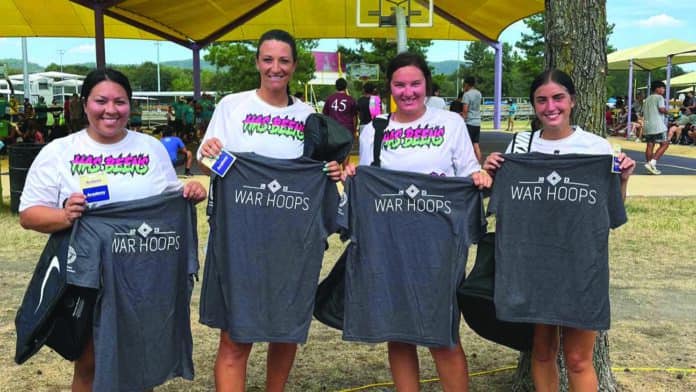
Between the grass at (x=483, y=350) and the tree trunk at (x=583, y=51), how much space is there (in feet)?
2.97

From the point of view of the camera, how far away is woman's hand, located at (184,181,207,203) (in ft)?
9.41

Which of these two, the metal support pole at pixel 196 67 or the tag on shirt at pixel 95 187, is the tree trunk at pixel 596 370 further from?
the metal support pole at pixel 196 67

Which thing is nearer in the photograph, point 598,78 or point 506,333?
point 506,333

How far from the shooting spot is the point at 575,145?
9.52 feet

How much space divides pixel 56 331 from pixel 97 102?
3.15 feet

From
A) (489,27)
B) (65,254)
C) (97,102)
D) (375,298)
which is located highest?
(489,27)

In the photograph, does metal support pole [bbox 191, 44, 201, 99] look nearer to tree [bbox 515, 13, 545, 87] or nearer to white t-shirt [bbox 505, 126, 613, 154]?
white t-shirt [bbox 505, 126, 613, 154]

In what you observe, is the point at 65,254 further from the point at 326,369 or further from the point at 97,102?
the point at 326,369

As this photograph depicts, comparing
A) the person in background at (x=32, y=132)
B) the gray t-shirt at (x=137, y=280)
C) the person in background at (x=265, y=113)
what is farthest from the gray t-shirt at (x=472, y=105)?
the gray t-shirt at (x=137, y=280)

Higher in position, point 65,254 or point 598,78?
point 598,78

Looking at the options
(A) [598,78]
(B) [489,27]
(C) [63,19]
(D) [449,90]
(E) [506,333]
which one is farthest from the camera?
(D) [449,90]

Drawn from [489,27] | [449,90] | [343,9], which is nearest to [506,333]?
[343,9]

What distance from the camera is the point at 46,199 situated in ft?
8.77

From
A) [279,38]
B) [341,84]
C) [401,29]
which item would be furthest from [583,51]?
[341,84]
